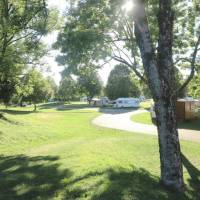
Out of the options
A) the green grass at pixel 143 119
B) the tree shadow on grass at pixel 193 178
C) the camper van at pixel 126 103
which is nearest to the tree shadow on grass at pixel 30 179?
the tree shadow on grass at pixel 193 178

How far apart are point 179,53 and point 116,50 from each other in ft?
10.6

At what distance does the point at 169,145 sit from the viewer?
8.99 meters

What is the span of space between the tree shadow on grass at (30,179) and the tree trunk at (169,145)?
256 cm

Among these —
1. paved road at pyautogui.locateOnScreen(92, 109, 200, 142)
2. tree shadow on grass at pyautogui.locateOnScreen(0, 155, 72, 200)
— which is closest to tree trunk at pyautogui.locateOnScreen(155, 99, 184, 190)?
tree shadow on grass at pyautogui.locateOnScreen(0, 155, 72, 200)

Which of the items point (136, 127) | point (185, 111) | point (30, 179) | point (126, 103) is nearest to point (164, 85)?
point (30, 179)

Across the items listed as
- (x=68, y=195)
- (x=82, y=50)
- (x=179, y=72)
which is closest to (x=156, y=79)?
(x=68, y=195)

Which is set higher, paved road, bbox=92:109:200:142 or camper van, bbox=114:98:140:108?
camper van, bbox=114:98:140:108

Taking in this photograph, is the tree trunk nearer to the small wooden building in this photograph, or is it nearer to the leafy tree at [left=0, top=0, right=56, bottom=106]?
the leafy tree at [left=0, top=0, right=56, bottom=106]

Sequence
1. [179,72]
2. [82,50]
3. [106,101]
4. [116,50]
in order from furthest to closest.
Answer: [106,101]
[179,72]
[116,50]
[82,50]

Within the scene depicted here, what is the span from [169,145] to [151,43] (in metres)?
2.62

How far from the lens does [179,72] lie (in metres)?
21.4

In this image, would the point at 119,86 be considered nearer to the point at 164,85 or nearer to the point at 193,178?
the point at 193,178

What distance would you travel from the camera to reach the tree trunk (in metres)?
9.00

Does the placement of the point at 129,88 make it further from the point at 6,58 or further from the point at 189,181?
the point at 189,181
